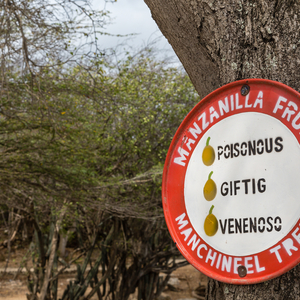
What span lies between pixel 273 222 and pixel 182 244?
36cm

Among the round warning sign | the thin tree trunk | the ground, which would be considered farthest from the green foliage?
the ground

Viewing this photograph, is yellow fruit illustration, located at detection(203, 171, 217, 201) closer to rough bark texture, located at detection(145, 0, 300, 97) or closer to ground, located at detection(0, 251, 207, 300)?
rough bark texture, located at detection(145, 0, 300, 97)

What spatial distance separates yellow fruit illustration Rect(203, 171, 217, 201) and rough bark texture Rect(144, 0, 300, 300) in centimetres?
32

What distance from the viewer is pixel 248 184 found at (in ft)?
3.70

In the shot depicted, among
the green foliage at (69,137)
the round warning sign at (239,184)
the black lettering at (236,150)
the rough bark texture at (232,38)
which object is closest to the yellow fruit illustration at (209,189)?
the round warning sign at (239,184)

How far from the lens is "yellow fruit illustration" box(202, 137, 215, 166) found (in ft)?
4.07

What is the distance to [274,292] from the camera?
1.07 m

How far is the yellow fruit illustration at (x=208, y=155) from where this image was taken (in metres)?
1.24

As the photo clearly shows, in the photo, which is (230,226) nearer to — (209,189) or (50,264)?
(209,189)

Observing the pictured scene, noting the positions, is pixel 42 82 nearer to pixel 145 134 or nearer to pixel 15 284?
pixel 145 134

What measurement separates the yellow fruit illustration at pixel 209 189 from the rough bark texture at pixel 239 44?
317 mm

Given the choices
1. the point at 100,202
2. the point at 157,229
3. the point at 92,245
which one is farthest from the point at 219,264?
the point at 92,245

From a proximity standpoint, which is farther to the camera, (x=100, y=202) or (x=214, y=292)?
(x=100, y=202)

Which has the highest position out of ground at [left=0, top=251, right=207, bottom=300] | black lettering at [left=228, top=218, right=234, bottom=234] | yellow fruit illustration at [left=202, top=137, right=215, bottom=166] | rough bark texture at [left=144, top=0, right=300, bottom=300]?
rough bark texture at [left=144, top=0, right=300, bottom=300]
